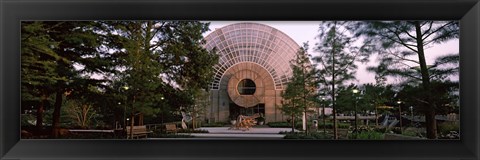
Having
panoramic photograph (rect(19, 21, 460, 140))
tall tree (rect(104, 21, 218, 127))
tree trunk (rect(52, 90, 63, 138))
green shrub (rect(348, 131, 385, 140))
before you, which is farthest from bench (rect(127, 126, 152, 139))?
green shrub (rect(348, 131, 385, 140))

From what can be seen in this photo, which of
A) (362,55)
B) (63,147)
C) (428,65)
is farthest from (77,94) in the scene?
(428,65)

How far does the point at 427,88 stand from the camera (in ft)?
14.2

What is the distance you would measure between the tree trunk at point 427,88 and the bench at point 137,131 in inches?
111

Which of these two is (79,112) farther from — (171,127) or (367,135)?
(367,135)

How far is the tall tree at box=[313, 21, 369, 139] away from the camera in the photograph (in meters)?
4.31

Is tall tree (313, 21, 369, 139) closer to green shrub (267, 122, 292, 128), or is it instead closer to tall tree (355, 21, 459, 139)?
tall tree (355, 21, 459, 139)

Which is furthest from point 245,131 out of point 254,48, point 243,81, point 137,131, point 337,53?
point 337,53

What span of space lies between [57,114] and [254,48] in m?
2.08

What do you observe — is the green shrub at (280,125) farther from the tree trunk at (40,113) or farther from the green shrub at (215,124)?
the tree trunk at (40,113)

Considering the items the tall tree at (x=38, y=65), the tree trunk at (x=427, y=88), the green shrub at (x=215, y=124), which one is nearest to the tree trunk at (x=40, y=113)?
the tall tree at (x=38, y=65)

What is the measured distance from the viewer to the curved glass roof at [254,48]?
4.30 m

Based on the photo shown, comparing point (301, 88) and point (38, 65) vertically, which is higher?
point (38, 65)

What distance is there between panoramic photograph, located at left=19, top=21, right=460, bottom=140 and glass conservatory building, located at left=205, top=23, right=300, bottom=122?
0.03ft

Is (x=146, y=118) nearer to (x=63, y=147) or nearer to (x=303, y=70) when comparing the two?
(x=63, y=147)
